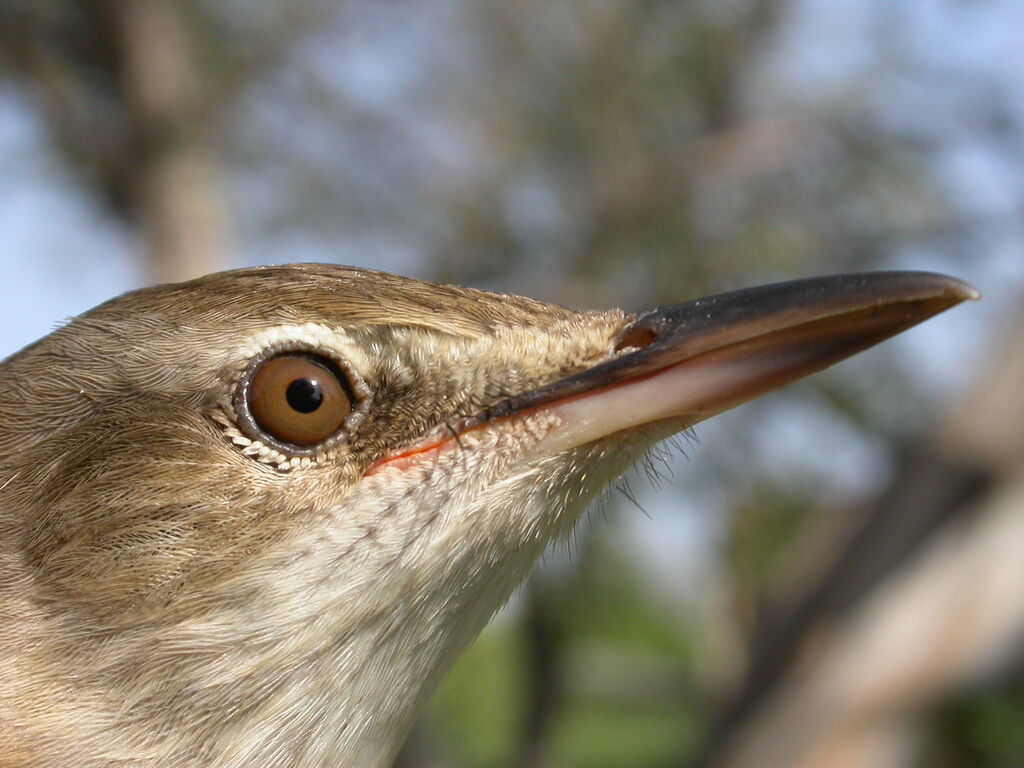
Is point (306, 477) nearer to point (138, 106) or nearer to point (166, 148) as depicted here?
point (166, 148)

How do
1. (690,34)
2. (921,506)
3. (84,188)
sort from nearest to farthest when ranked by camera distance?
1. (921,506)
2. (84,188)
3. (690,34)

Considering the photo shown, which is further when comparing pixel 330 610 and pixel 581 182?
pixel 581 182

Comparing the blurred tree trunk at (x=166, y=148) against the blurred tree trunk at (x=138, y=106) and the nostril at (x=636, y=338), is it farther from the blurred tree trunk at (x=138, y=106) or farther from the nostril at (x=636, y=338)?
the nostril at (x=636, y=338)

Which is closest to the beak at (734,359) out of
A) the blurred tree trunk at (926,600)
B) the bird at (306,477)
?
the bird at (306,477)

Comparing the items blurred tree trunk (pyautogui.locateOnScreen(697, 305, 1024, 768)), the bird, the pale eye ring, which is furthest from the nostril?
blurred tree trunk (pyautogui.locateOnScreen(697, 305, 1024, 768))

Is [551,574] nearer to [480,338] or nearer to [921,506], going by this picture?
[921,506]

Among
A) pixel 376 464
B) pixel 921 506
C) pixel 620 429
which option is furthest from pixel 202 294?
pixel 921 506

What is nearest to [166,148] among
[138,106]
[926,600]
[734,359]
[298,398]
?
[138,106]
